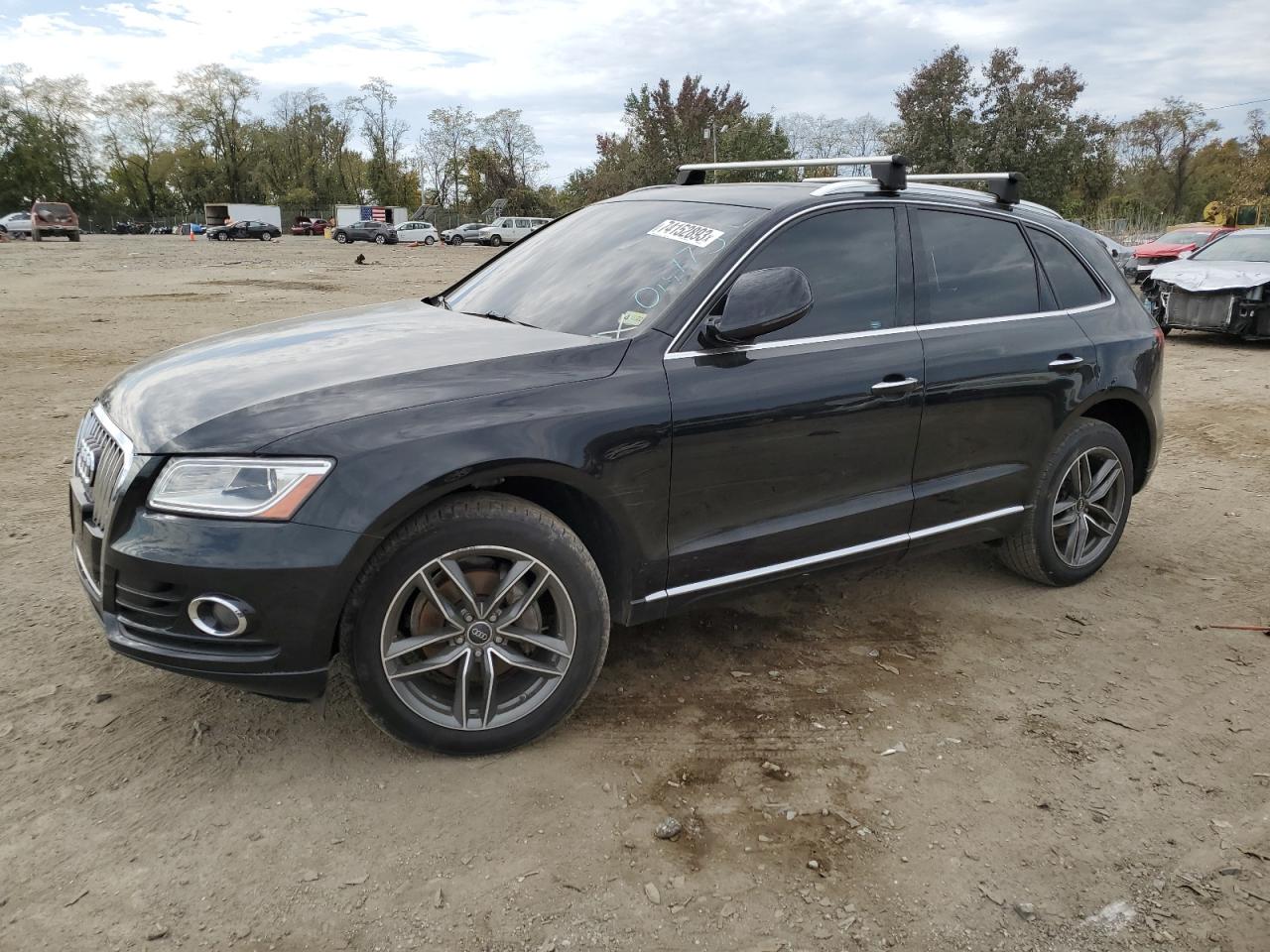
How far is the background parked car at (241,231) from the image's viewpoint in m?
50.1

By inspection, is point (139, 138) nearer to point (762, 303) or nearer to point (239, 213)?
point (239, 213)

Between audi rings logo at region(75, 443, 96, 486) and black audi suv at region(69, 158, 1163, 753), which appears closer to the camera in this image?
black audi suv at region(69, 158, 1163, 753)

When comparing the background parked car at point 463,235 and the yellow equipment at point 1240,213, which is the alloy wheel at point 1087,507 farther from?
the background parked car at point 463,235

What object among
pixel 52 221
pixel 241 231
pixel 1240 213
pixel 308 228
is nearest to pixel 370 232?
Answer: pixel 241 231

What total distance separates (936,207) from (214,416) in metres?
2.86

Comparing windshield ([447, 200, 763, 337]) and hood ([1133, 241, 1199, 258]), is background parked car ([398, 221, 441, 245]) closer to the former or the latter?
hood ([1133, 241, 1199, 258])

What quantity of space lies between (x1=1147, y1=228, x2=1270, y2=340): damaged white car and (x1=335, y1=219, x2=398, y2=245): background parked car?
42138 millimetres

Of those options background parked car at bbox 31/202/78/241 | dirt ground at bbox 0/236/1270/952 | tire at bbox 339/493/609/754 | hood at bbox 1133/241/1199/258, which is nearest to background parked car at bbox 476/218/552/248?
background parked car at bbox 31/202/78/241

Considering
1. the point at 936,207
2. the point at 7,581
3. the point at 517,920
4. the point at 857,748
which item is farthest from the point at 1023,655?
the point at 7,581

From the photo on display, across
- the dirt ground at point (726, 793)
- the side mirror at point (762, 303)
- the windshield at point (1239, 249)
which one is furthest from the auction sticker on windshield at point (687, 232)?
the windshield at point (1239, 249)

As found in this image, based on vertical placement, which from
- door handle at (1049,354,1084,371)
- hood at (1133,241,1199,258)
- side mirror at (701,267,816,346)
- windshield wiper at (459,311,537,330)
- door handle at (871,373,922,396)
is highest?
hood at (1133,241,1199,258)

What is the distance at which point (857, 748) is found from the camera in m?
3.08

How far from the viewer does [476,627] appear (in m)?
2.84

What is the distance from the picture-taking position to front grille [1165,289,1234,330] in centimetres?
1230
